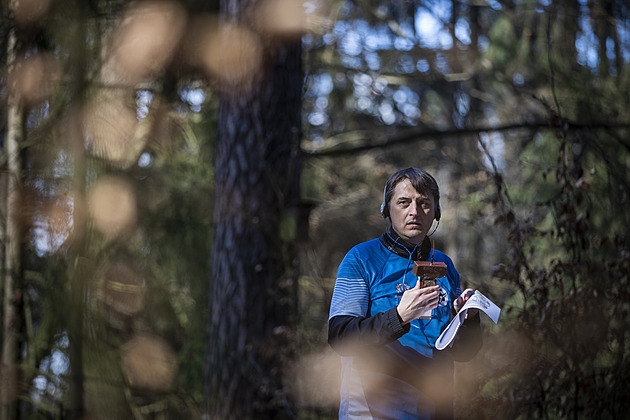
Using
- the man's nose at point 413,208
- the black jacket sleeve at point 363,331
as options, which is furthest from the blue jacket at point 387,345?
the man's nose at point 413,208

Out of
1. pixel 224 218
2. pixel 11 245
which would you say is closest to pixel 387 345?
pixel 224 218

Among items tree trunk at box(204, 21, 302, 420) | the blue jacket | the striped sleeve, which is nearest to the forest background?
tree trunk at box(204, 21, 302, 420)

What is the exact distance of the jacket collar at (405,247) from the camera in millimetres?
1829

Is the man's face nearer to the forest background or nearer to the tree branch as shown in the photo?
the forest background

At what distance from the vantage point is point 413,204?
71.8 inches

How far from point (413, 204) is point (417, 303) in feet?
1.07

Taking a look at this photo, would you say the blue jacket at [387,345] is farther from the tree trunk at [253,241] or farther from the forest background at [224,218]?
the tree trunk at [253,241]

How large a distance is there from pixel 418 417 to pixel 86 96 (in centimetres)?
302

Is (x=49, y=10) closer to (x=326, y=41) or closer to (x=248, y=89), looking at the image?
(x=248, y=89)

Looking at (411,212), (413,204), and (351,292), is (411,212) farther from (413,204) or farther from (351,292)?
(351,292)

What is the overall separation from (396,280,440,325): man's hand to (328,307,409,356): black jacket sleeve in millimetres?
23

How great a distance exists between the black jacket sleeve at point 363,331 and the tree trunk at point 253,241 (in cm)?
302

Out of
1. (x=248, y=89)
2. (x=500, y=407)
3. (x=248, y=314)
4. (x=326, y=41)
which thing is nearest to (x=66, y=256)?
(x=248, y=314)

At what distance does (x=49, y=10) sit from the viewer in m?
4.32
